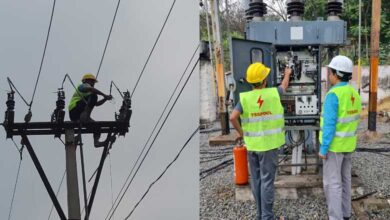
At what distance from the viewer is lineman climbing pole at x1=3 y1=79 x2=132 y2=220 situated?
21.3 feet

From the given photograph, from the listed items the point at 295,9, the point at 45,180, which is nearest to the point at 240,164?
the point at 295,9

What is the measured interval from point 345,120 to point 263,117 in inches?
29.4

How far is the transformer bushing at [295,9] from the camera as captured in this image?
5562 mm

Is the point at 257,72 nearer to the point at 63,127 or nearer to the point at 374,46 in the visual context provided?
the point at 63,127

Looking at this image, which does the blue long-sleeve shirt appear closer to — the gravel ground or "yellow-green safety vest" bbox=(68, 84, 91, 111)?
the gravel ground

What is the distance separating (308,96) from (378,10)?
15.3 feet

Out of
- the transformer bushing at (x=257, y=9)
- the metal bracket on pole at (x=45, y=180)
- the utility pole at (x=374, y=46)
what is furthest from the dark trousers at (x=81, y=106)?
the utility pole at (x=374, y=46)

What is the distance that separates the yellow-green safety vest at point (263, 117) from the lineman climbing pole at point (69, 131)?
2.87m

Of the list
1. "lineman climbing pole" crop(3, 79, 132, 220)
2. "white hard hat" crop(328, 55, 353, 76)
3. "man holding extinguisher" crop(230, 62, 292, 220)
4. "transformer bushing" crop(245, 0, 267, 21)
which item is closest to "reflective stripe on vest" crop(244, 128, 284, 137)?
"man holding extinguisher" crop(230, 62, 292, 220)

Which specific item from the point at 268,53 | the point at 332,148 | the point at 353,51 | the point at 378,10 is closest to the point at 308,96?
the point at 268,53

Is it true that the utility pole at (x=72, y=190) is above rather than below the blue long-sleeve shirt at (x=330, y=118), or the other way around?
below

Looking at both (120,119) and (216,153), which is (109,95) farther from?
(216,153)

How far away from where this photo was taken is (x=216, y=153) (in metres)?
8.82

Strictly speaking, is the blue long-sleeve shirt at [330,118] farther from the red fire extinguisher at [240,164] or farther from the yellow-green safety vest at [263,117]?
the red fire extinguisher at [240,164]
